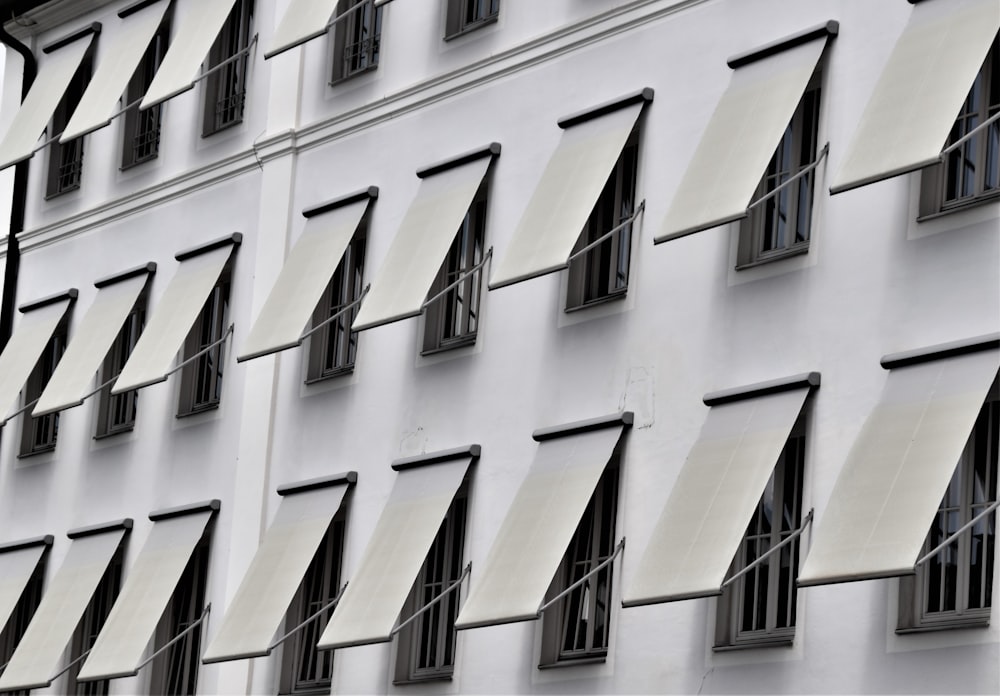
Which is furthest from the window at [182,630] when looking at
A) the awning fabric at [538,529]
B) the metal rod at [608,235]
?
the metal rod at [608,235]

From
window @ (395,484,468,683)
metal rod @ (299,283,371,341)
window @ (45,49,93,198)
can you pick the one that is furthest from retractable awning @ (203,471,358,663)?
window @ (45,49,93,198)

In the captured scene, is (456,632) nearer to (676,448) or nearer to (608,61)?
(676,448)

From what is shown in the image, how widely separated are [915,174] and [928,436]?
214cm

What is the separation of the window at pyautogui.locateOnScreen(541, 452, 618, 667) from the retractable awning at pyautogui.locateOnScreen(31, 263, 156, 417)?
689cm

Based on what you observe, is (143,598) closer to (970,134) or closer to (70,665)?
(70,665)

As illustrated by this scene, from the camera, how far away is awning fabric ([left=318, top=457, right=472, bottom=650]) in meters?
18.2

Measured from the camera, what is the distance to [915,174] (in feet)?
51.8

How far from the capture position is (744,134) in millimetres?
16594

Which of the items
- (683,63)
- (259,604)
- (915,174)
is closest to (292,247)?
(259,604)

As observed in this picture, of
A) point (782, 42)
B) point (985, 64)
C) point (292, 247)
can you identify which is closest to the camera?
point (985, 64)

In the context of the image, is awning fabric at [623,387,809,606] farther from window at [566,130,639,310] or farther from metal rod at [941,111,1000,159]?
window at [566,130,639,310]

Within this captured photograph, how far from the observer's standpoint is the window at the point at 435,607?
18.7 meters

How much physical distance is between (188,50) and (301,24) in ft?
8.02

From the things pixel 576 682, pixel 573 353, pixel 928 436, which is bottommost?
pixel 576 682
